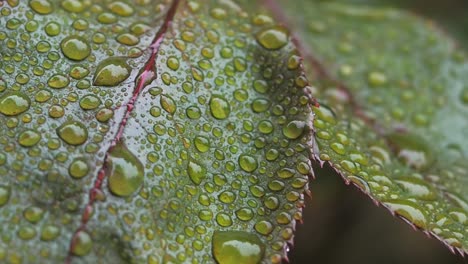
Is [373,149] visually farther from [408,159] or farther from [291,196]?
[291,196]

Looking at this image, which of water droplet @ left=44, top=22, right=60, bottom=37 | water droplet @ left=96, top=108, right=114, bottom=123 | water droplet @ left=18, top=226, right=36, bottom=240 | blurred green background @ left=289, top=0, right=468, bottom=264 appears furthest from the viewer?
blurred green background @ left=289, top=0, right=468, bottom=264

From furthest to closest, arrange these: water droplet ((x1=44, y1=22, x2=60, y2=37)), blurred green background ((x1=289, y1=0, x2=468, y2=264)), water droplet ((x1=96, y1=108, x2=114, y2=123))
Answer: blurred green background ((x1=289, y1=0, x2=468, y2=264))
water droplet ((x1=44, y1=22, x2=60, y2=37))
water droplet ((x1=96, y1=108, x2=114, y2=123))

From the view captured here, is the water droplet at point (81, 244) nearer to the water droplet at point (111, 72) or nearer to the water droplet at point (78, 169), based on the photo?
the water droplet at point (78, 169)

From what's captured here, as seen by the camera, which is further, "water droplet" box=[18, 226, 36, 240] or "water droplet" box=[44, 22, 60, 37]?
"water droplet" box=[44, 22, 60, 37]

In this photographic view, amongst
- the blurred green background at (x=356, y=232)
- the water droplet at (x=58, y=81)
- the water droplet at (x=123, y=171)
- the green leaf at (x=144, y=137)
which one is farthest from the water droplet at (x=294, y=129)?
the blurred green background at (x=356, y=232)

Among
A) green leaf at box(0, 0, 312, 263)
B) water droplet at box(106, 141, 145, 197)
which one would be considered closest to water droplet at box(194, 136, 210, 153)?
green leaf at box(0, 0, 312, 263)

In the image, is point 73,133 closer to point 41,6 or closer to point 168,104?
point 168,104

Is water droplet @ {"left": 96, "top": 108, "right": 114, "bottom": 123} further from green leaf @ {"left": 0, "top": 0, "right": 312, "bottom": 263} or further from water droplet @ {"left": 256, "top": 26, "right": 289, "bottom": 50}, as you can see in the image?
water droplet @ {"left": 256, "top": 26, "right": 289, "bottom": 50}
